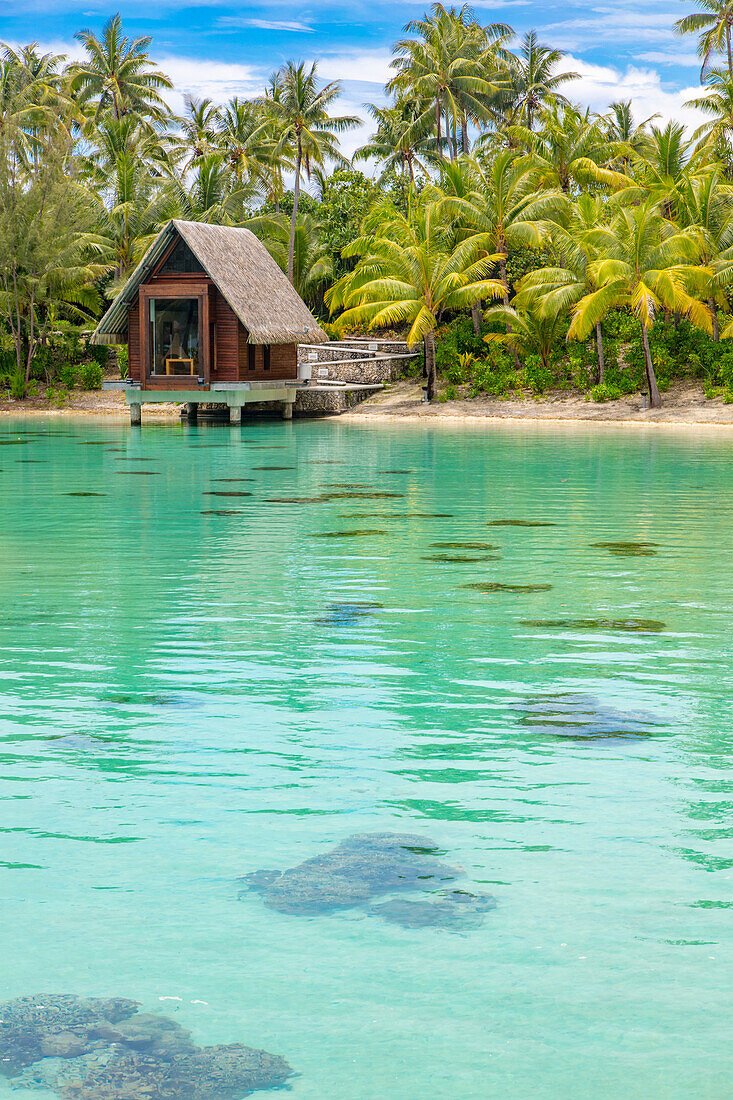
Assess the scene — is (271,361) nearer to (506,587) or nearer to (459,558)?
(459,558)

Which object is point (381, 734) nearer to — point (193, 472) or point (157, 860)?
point (157, 860)

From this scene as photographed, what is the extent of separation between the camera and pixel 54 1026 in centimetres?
336

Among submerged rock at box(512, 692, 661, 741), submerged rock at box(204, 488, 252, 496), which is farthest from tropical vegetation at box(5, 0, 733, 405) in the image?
submerged rock at box(512, 692, 661, 741)

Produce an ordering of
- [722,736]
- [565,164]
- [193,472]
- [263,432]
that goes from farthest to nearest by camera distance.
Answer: [565,164]
[263,432]
[193,472]
[722,736]

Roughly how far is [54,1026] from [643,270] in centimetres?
3286

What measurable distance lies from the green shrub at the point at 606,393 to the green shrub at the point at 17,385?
20.6 metres

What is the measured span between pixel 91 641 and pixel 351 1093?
5.56 m

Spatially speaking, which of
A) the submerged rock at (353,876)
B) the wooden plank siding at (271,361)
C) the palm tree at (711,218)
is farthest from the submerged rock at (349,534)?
the palm tree at (711,218)

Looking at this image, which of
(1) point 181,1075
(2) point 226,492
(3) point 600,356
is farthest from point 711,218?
(1) point 181,1075

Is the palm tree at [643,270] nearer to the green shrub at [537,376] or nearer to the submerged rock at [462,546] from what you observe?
the green shrub at [537,376]

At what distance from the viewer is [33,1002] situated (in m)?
3.50

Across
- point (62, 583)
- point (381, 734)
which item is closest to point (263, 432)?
point (62, 583)

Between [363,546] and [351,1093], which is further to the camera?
[363,546]

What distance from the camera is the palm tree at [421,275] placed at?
3775 centimetres
